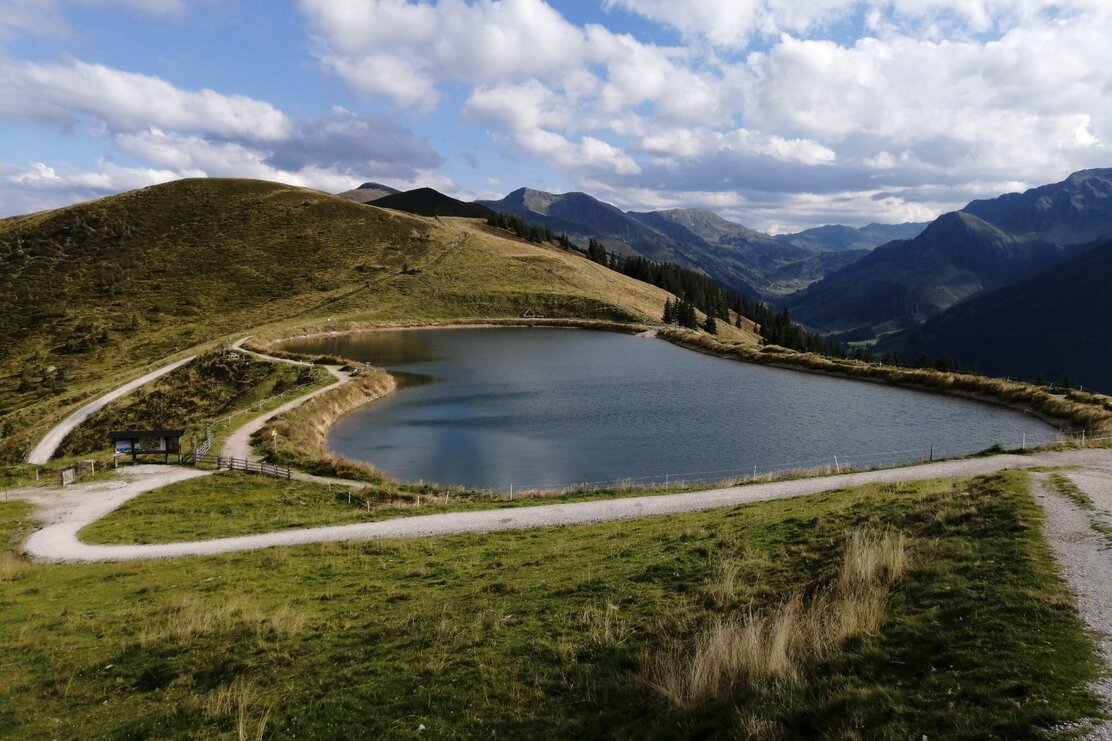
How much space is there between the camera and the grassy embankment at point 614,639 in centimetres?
853

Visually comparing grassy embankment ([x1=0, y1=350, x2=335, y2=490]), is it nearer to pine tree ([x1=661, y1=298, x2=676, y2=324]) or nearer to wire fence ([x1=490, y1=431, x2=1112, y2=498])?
wire fence ([x1=490, y1=431, x2=1112, y2=498])

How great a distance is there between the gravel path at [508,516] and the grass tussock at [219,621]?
773 centimetres

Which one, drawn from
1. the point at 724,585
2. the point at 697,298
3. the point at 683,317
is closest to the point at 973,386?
the point at 724,585

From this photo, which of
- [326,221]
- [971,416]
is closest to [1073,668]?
Result: [971,416]

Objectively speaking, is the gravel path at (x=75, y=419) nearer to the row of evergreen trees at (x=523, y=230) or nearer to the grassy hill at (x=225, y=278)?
the grassy hill at (x=225, y=278)

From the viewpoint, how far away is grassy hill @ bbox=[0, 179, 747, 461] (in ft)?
318

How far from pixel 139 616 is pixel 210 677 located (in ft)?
19.0

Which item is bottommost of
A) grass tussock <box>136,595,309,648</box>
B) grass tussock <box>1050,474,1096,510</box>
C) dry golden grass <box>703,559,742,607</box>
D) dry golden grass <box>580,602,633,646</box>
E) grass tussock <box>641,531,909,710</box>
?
grass tussock <box>136,595,309,648</box>

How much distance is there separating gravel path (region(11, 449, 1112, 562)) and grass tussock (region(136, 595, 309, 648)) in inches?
304

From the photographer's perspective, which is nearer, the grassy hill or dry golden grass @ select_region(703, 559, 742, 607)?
dry golden grass @ select_region(703, 559, 742, 607)

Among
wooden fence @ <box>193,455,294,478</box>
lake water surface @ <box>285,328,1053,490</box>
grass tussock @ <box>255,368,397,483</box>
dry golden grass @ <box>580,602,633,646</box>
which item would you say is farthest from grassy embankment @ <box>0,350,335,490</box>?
dry golden grass @ <box>580,602,633,646</box>

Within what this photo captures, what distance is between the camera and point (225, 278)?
12606 centimetres

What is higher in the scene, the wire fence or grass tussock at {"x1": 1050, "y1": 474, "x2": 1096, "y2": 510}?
grass tussock at {"x1": 1050, "y1": 474, "x2": 1096, "y2": 510}

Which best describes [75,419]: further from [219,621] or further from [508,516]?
[219,621]
